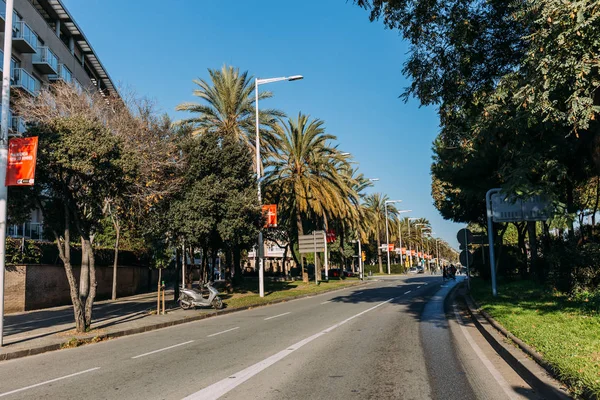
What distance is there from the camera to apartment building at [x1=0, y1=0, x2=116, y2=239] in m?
29.7

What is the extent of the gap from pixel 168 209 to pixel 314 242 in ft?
39.1

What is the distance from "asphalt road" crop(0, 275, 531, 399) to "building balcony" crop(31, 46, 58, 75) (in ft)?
91.9

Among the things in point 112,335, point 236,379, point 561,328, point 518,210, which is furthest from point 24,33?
point 561,328

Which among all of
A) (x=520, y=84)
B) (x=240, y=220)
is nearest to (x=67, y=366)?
(x=520, y=84)

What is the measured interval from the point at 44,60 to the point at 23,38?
3.29 meters

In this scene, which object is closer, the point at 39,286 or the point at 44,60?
the point at 39,286

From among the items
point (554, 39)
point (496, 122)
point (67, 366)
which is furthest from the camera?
point (496, 122)

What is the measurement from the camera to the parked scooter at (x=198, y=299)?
18859 mm

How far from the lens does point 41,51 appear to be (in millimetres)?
33781

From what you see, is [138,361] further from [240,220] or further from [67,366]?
[240,220]

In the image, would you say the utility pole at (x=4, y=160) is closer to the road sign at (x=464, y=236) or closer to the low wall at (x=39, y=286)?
the low wall at (x=39, y=286)

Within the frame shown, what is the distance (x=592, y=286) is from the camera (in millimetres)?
14688

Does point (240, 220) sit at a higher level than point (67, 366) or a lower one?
higher

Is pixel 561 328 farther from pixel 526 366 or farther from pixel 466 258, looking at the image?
pixel 466 258
